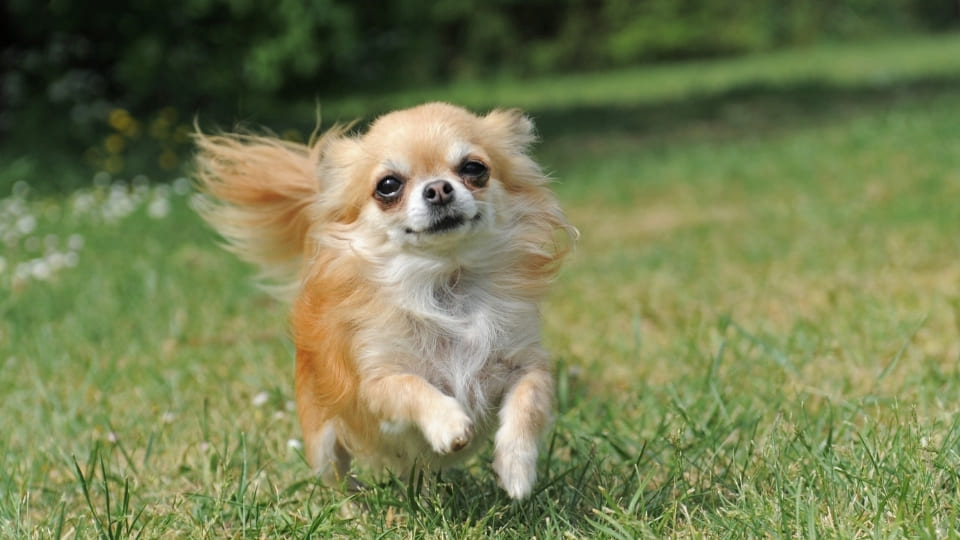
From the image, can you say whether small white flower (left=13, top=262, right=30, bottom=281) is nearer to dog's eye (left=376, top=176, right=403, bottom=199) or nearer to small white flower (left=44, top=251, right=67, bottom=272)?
small white flower (left=44, top=251, right=67, bottom=272)

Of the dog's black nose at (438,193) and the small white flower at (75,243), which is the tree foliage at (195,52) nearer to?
the small white flower at (75,243)

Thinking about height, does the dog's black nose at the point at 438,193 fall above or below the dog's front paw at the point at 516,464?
above

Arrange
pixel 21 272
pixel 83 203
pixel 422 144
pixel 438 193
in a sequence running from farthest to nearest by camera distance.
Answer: pixel 83 203 < pixel 21 272 < pixel 422 144 < pixel 438 193

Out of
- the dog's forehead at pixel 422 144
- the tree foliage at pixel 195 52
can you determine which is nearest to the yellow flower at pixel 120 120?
the tree foliage at pixel 195 52

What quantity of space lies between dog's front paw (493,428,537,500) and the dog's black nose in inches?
19.8

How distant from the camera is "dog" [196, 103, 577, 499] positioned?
2.43 meters

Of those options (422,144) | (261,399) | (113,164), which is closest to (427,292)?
(422,144)

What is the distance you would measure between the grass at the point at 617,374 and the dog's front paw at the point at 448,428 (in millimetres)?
205

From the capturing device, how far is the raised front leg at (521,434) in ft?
7.50

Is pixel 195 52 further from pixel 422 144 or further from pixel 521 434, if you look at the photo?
pixel 521 434

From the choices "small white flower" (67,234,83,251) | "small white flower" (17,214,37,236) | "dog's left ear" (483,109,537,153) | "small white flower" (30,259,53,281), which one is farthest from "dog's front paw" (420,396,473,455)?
"small white flower" (17,214,37,236)

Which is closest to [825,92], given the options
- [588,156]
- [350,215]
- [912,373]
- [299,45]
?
[588,156]

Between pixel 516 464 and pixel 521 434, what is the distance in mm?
64

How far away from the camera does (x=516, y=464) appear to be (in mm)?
2291
